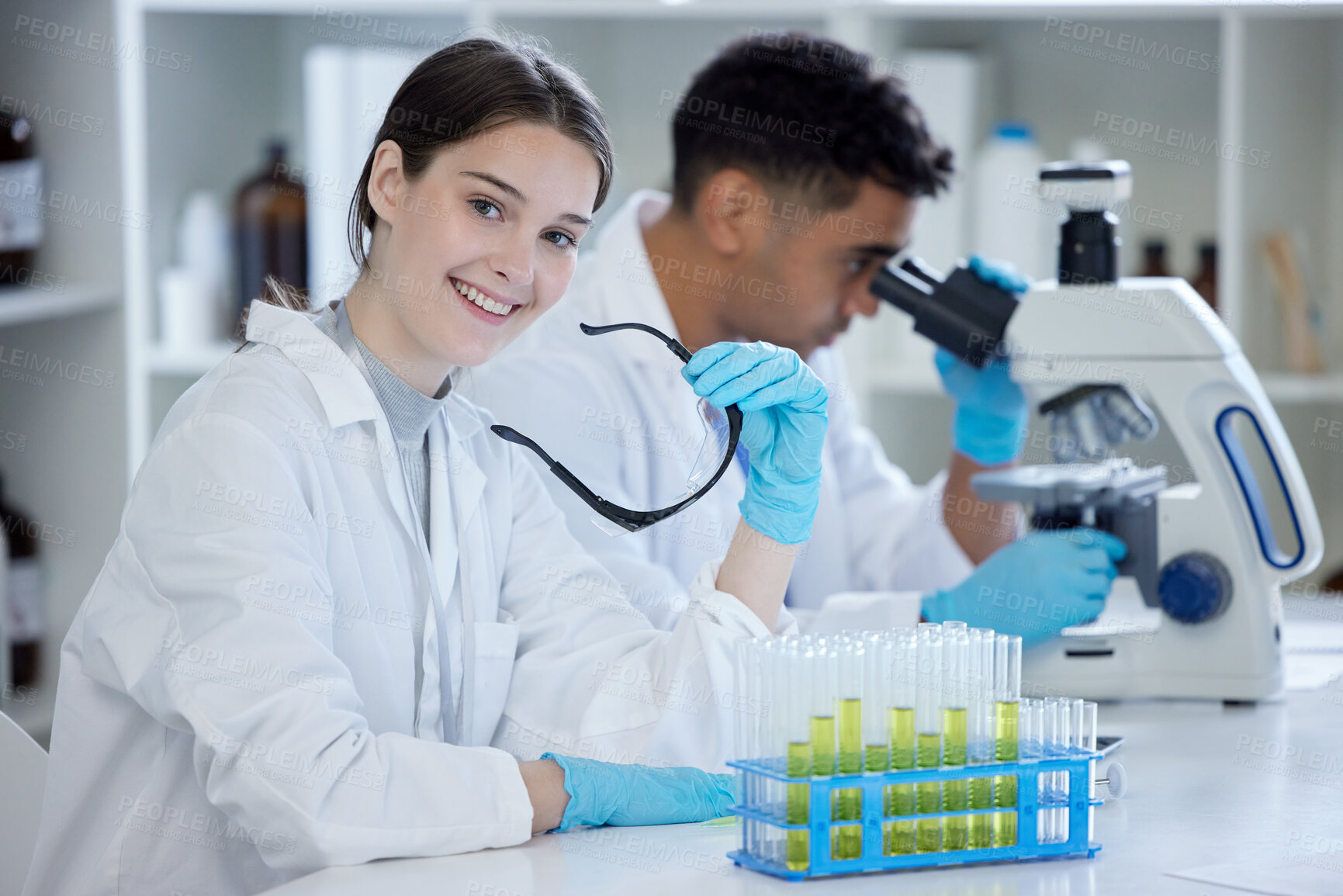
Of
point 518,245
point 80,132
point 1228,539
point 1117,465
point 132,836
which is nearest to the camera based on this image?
point 132,836

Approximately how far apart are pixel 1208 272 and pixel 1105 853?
1.66m

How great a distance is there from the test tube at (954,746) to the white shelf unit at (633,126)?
4.38ft

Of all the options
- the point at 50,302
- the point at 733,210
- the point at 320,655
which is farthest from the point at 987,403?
the point at 50,302

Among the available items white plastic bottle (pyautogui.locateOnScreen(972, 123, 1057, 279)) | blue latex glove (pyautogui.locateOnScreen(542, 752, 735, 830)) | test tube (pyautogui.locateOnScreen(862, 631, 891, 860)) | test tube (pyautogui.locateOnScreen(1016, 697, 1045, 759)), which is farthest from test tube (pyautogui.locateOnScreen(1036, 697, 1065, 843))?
white plastic bottle (pyautogui.locateOnScreen(972, 123, 1057, 279))

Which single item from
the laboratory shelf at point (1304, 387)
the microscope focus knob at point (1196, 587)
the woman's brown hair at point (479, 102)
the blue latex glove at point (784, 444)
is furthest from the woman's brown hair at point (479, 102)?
the laboratory shelf at point (1304, 387)

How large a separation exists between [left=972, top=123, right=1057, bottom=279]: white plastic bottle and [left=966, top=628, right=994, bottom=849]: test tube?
1.57m

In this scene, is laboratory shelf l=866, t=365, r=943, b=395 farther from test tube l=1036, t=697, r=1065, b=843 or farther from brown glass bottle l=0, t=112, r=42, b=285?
test tube l=1036, t=697, r=1065, b=843

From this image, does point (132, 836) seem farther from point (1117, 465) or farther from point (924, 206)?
point (924, 206)

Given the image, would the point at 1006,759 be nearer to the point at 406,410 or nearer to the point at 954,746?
the point at 954,746

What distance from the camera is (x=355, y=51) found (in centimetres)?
266

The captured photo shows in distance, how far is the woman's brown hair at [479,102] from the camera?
1.29m

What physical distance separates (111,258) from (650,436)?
808 millimetres

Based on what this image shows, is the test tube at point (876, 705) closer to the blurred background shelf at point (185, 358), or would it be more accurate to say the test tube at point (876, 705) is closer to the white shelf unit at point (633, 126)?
the white shelf unit at point (633, 126)

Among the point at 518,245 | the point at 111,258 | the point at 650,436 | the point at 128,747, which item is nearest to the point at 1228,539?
the point at 650,436
